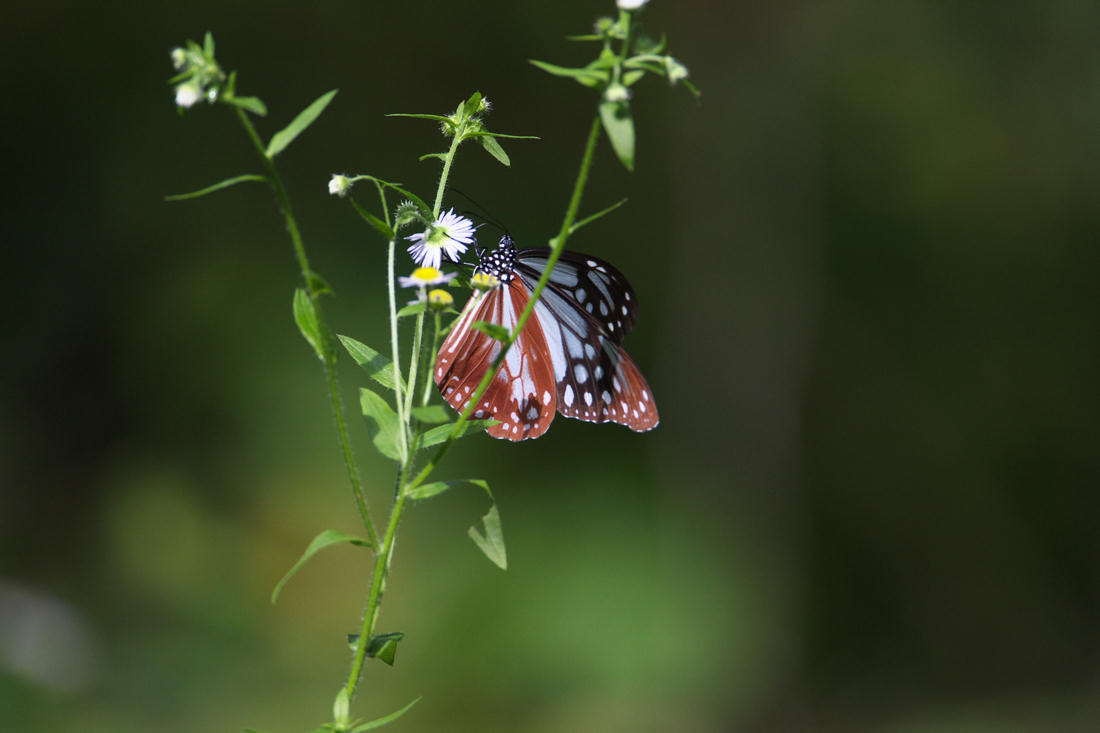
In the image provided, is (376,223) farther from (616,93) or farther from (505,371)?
(505,371)

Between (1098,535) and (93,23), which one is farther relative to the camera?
(1098,535)

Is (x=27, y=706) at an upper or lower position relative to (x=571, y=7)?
lower

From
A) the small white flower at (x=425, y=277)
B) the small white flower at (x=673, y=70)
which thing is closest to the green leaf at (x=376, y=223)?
the small white flower at (x=425, y=277)

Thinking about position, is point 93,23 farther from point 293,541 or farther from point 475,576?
point 475,576

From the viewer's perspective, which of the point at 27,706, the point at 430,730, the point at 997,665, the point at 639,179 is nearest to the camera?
the point at 27,706

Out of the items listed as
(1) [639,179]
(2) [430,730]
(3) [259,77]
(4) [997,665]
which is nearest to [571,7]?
(1) [639,179]

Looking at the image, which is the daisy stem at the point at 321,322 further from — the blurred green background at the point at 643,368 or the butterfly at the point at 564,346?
the blurred green background at the point at 643,368
